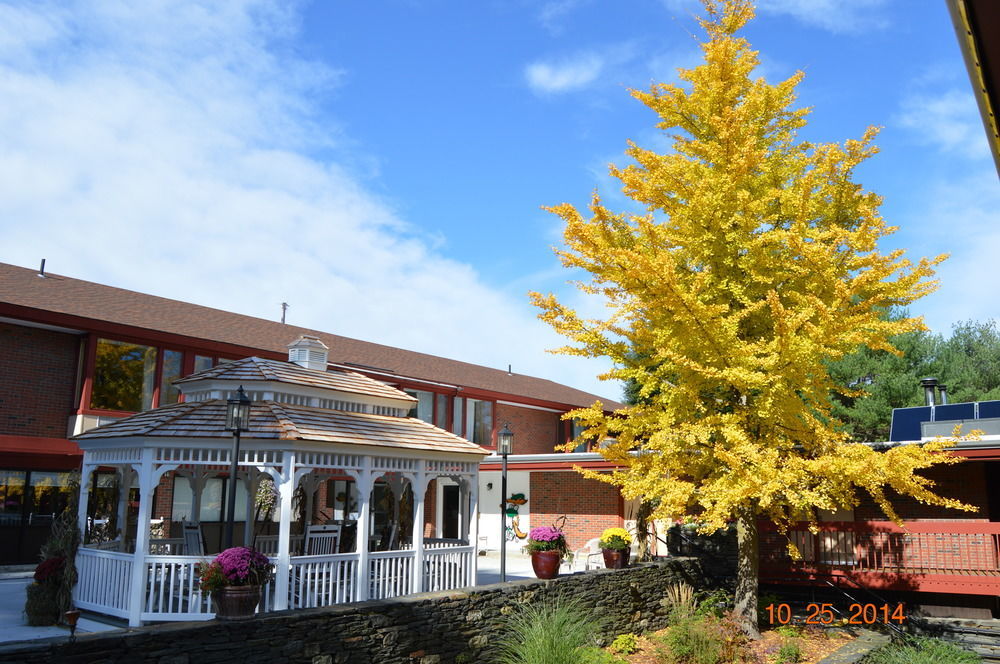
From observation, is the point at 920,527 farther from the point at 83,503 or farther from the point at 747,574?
the point at 83,503

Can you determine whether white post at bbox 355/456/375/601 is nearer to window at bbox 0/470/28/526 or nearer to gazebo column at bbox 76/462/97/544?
gazebo column at bbox 76/462/97/544

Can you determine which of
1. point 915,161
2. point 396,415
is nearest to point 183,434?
point 396,415

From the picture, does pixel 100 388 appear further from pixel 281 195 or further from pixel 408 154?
pixel 408 154

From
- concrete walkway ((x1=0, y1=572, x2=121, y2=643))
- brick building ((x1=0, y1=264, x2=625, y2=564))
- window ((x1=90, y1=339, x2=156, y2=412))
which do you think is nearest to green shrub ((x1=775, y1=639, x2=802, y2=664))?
brick building ((x1=0, y1=264, x2=625, y2=564))

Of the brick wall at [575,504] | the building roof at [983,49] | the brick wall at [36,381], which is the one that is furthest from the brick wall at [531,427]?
the building roof at [983,49]

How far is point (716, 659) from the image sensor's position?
11805 millimetres

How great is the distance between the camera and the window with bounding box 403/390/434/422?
2930 cm

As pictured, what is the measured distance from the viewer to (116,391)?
65.7 feet

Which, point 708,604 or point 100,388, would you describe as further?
point 100,388

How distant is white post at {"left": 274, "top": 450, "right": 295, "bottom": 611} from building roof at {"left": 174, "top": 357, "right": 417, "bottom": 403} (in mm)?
2149

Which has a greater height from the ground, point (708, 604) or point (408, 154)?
point (408, 154)

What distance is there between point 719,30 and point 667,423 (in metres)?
7.06

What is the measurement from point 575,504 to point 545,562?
10.2 meters

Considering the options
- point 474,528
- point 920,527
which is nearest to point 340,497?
point 474,528
